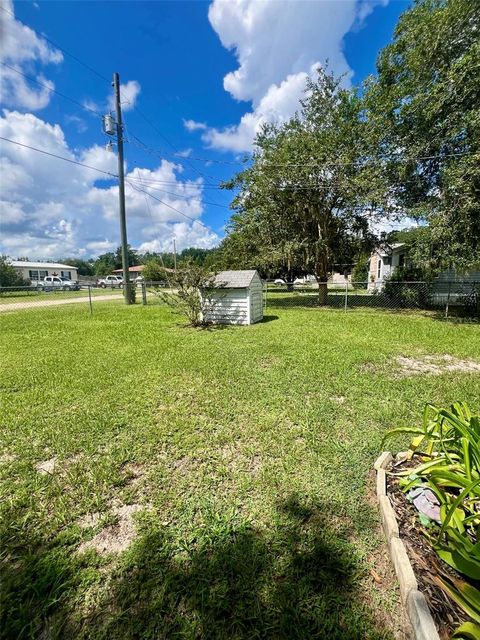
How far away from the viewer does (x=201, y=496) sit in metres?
2.01

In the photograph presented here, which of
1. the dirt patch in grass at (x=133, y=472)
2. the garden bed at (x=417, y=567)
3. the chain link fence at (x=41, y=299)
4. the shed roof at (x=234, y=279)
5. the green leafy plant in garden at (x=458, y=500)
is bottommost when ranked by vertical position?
the dirt patch in grass at (x=133, y=472)

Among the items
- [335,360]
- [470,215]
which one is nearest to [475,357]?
[335,360]

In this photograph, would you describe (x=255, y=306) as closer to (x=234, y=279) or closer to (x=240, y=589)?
(x=234, y=279)

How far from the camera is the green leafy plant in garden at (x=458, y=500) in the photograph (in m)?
1.21

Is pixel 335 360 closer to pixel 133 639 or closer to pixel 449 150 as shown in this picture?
pixel 133 639

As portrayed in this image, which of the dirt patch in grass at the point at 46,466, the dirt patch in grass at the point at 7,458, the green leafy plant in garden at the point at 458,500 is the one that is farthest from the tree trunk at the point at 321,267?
the dirt patch in grass at the point at 7,458

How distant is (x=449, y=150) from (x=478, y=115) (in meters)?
1.50

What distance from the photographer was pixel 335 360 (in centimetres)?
496

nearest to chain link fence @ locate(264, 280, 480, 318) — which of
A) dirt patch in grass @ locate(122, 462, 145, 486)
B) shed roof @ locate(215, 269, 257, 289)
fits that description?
shed roof @ locate(215, 269, 257, 289)

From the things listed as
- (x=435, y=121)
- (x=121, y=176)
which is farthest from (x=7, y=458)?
(x=121, y=176)

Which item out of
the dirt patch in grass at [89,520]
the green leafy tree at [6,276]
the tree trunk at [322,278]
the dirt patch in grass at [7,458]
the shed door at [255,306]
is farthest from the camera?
the green leafy tree at [6,276]

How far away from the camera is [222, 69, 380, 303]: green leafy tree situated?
11008mm

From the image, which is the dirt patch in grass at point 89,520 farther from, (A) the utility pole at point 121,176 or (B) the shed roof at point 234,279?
(A) the utility pole at point 121,176

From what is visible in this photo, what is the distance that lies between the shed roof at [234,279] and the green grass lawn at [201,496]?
368 centimetres
